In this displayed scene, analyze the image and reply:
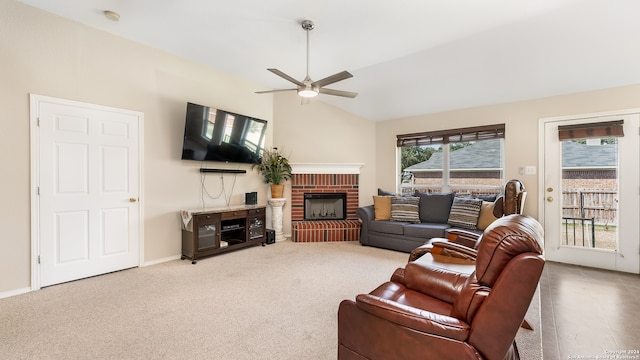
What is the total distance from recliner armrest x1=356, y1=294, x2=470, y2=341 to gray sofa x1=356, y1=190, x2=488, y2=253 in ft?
10.7

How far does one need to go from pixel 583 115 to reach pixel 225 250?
560cm

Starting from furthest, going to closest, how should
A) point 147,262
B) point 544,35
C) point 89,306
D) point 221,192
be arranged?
1. point 221,192
2. point 147,262
3. point 544,35
4. point 89,306

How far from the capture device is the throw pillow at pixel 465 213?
14.1 feet

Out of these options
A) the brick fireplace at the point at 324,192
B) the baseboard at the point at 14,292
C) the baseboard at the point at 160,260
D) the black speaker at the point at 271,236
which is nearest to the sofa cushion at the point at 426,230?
the brick fireplace at the point at 324,192

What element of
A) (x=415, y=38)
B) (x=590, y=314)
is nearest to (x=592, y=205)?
(x=590, y=314)

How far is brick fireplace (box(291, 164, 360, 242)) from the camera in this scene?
17.3ft

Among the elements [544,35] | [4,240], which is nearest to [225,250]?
[4,240]

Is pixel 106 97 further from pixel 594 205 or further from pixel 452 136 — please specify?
pixel 594 205

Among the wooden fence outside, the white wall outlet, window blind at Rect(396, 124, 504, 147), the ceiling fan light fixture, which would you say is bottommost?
the wooden fence outside

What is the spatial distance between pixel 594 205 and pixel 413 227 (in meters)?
2.46

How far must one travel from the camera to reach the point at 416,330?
1.26 metres

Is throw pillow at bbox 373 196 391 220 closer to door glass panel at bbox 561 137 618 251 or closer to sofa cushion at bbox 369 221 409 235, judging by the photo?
sofa cushion at bbox 369 221 409 235

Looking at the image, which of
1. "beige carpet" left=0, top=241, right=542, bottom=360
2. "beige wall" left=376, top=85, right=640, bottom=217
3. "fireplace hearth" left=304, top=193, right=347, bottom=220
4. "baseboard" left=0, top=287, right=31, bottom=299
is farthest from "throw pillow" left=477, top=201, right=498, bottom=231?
"baseboard" left=0, top=287, right=31, bottom=299

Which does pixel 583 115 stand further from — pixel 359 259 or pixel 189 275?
pixel 189 275
